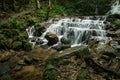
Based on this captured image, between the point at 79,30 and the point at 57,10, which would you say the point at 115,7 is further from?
the point at 79,30

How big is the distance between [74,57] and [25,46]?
5.14m

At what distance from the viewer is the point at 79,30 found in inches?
643

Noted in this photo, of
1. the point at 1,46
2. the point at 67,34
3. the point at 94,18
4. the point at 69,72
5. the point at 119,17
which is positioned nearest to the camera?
the point at 69,72

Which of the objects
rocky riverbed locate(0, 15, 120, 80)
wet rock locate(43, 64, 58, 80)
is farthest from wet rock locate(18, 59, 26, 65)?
wet rock locate(43, 64, 58, 80)

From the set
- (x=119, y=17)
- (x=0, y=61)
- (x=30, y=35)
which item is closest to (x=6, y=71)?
(x=0, y=61)

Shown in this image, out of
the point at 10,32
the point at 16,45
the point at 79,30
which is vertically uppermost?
the point at 10,32

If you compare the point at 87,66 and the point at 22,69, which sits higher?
the point at 87,66

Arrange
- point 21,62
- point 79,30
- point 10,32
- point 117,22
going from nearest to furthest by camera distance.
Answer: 1. point 21,62
2. point 10,32
3. point 79,30
4. point 117,22

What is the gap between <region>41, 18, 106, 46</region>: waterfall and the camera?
15575 millimetres

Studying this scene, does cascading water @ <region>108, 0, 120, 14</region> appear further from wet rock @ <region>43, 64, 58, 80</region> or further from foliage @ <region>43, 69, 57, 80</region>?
foliage @ <region>43, 69, 57, 80</region>

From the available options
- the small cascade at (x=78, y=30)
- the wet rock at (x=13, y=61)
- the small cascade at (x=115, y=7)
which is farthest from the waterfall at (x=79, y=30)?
the small cascade at (x=115, y=7)

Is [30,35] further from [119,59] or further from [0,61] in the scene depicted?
[119,59]

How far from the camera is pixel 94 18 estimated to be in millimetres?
19641

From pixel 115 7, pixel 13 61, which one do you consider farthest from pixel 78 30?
pixel 115 7
